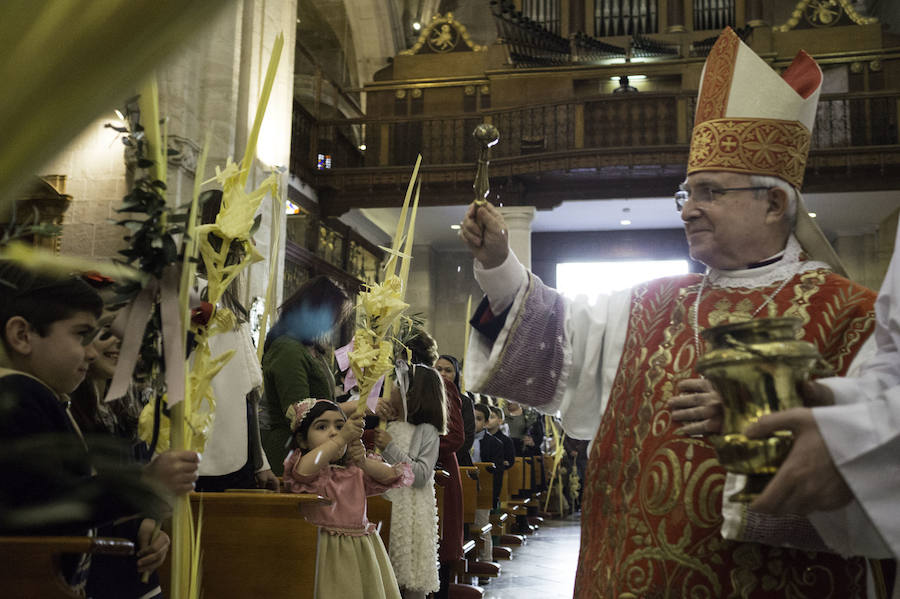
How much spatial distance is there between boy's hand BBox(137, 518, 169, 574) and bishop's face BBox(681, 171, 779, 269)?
1436 mm

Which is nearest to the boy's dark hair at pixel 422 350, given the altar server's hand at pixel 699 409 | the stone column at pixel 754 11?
the altar server's hand at pixel 699 409

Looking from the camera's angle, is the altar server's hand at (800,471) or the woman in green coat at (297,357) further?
the woman in green coat at (297,357)

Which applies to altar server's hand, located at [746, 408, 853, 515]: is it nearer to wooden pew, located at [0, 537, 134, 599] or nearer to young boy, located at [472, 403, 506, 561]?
wooden pew, located at [0, 537, 134, 599]

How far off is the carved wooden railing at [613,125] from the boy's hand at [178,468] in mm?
11137

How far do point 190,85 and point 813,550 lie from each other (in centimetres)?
690

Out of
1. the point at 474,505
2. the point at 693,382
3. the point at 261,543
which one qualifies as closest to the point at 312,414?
the point at 261,543

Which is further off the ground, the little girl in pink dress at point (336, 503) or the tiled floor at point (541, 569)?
the little girl in pink dress at point (336, 503)

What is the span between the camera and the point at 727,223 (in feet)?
6.09

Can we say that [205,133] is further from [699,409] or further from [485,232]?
[699,409]

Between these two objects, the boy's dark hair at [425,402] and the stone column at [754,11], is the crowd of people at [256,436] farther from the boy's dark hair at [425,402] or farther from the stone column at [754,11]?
the stone column at [754,11]

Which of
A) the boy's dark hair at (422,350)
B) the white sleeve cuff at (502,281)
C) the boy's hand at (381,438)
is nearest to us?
the white sleeve cuff at (502,281)

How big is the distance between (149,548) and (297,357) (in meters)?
1.50

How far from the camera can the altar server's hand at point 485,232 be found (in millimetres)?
1732

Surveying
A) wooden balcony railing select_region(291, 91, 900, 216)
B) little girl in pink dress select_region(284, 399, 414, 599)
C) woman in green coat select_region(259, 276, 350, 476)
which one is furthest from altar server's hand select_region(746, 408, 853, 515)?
wooden balcony railing select_region(291, 91, 900, 216)
